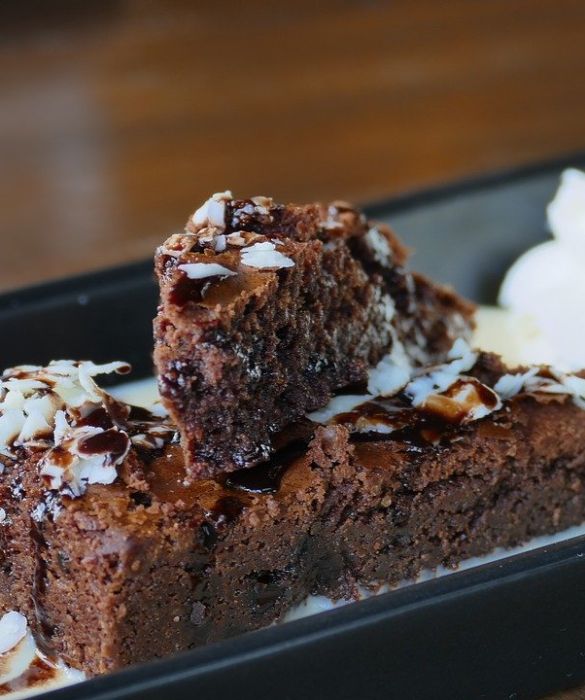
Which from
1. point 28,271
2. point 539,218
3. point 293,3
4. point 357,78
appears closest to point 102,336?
point 28,271

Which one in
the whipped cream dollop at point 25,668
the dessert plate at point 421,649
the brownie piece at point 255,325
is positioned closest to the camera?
the dessert plate at point 421,649

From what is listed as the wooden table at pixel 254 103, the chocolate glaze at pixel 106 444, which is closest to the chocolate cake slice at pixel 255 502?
the chocolate glaze at pixel 106 444

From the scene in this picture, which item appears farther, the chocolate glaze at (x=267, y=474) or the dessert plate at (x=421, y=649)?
the chocolate glaze at (x=267, y=474)

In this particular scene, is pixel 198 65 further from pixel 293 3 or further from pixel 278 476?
pixel 278 476

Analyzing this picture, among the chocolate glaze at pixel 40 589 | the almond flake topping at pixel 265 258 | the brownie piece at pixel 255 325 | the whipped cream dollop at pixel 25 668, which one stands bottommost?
the whipped cream dollop at pixel 25 668

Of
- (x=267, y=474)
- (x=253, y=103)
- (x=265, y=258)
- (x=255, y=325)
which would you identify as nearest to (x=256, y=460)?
(x=267, y=474)

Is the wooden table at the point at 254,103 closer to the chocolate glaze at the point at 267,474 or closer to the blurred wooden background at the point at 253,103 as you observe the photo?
the blurred wooden background at the point at 253,103

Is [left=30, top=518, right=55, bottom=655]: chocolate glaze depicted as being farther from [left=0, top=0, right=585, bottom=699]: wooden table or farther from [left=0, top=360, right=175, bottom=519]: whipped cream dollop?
[left=0, top=0, right=585, bottom=699]: wooden table
